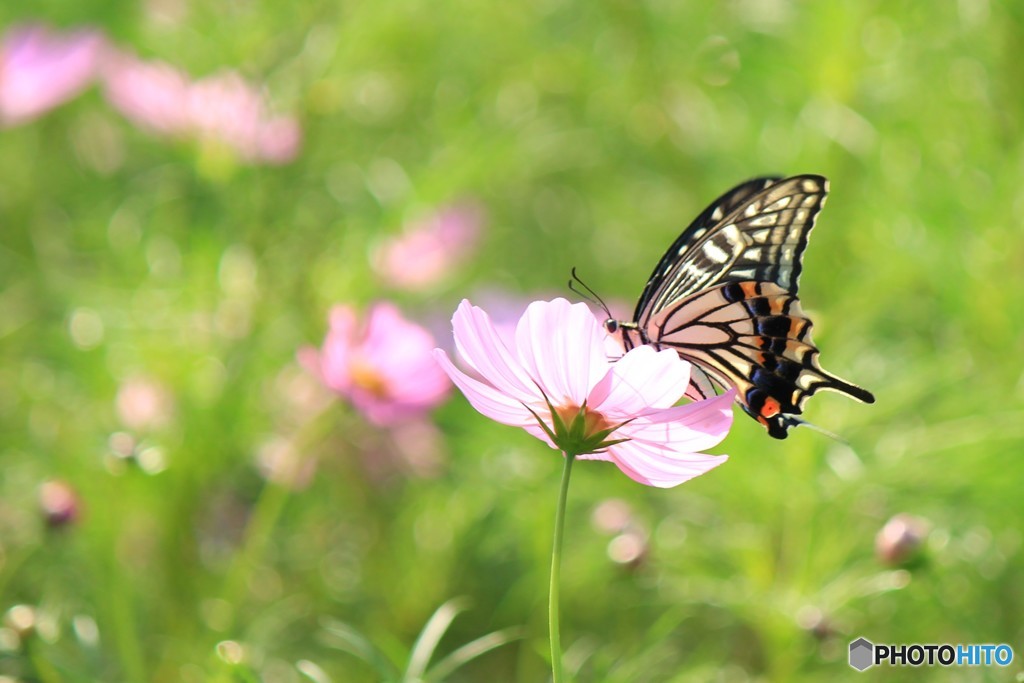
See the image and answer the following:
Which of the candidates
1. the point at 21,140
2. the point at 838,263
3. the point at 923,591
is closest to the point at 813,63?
the point at 838,263

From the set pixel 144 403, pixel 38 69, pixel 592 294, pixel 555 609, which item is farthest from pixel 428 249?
pixel 555 609

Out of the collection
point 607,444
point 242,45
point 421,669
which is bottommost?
point 421,669

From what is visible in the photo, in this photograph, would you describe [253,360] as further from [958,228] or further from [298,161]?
[958,228]

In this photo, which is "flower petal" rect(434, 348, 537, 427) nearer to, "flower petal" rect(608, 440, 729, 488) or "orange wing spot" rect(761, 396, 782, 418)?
"flower petal" rect(608, 440, 729, 488)

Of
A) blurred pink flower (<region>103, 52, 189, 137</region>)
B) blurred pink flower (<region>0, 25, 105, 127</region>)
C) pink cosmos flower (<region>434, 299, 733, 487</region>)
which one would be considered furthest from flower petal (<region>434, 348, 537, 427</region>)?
blurred pink flower (<region>0, 25, 105, 127</region>)

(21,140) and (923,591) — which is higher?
(21,140)

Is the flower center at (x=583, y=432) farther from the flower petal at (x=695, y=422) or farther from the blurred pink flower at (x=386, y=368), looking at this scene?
the blurred pink flower at (x=386, y=368)
